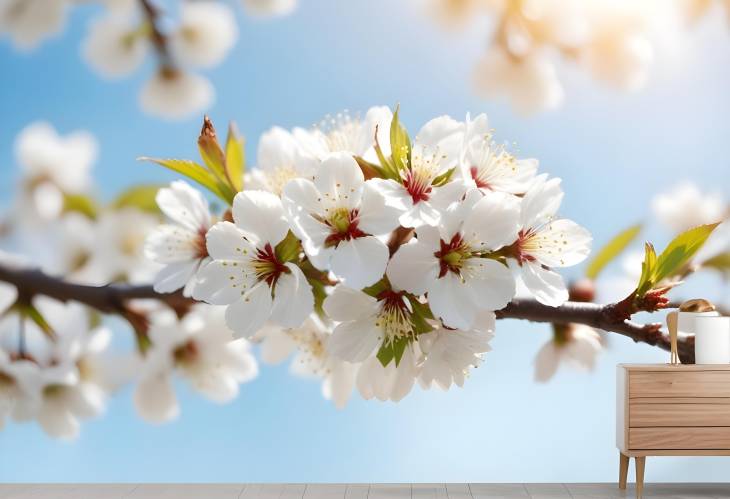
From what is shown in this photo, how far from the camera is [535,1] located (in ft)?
4.63

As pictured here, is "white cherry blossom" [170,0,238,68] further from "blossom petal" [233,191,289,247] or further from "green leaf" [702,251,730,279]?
"green leaf" [702,251,730,279]

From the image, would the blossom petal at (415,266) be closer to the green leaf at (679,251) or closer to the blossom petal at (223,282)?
the blossom petal at (223,282)

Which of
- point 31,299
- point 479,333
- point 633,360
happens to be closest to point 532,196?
point 479,333

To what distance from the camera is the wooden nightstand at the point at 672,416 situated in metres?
1.82

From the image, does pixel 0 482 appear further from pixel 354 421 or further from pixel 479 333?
pixel 479 333

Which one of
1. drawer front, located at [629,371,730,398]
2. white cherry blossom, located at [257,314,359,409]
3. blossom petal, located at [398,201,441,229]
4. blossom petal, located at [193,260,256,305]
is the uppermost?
blossom petal, located at [398,201,441,229]

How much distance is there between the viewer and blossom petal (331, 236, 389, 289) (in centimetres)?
83

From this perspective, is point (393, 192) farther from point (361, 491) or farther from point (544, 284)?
point (361, 491)

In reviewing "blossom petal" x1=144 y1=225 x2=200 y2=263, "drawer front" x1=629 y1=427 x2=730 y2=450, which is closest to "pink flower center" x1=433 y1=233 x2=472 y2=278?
"blossom petal" x1=144 y1=225 x2=200 y2=263

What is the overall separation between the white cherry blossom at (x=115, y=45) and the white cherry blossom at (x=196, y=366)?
0.51 meters

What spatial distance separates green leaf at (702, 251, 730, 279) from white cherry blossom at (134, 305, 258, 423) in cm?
78

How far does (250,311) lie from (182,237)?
9.4 inches

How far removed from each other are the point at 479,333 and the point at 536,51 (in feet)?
2.26

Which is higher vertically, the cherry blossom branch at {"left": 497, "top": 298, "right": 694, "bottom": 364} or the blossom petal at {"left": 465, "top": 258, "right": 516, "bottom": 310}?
the blossom petal at {"left": 465, "top": 258, "right": 516, "bottom": 310}
